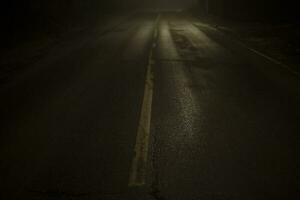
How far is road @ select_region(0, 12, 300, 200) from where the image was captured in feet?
14.9

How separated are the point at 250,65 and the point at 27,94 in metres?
7.84

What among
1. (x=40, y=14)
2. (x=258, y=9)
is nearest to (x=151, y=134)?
(x=40, y=14)

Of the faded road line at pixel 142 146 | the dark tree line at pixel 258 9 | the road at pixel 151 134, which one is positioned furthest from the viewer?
the dark tree line at pixel 258 9

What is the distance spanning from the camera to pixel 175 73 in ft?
38.3

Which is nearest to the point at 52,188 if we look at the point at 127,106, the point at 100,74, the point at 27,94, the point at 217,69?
the point at 127,106

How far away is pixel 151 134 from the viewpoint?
6.36 meters

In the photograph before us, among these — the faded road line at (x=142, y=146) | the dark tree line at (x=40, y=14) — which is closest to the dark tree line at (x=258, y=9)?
the dark tree line at (x=40, y=14)

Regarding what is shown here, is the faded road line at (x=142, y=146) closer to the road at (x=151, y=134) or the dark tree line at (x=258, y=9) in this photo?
the road at (x=151, y=134)

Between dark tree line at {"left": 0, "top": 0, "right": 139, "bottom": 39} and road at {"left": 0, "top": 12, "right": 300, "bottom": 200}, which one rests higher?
dark tree line at {"left": 0, "top": 0, "right": 139, "bottom": 39}

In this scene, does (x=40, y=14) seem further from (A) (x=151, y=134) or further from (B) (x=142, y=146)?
(B) (x=142, y=146)

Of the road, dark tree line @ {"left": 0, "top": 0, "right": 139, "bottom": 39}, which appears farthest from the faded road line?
dark tree line @ {"left": 0, "top": 0, "right": 139, "bottom": 39}

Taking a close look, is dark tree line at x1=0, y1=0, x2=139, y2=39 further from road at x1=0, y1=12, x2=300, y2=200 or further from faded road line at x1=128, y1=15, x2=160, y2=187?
faded road line at x1=128, y1=15, x2=160, y2=187

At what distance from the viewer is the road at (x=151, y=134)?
455cm

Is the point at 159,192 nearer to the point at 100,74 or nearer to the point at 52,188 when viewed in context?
the point at 52,188
